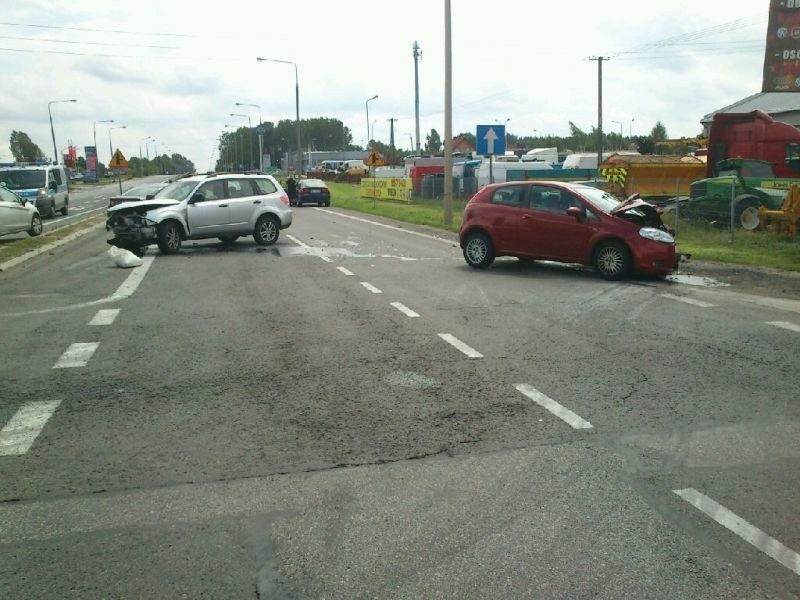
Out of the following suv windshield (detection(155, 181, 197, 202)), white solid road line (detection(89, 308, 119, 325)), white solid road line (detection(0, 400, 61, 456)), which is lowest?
white solid road line (detection(89, 308, 119, 325))

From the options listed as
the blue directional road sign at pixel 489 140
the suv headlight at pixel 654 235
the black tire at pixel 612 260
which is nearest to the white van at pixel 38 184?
the blue directional road sign at pixel 489 140

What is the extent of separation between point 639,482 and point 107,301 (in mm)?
9503

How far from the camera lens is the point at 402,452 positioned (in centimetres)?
557

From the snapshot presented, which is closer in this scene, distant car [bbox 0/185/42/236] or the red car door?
the red car door

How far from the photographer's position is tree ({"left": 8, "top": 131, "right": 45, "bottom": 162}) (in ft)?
429

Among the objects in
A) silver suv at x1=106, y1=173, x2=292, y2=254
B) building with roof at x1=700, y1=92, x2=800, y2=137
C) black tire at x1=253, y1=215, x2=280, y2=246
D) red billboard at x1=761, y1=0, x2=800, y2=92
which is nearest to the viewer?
silver suv at x1=106, y1=173, x2=292, y2=254

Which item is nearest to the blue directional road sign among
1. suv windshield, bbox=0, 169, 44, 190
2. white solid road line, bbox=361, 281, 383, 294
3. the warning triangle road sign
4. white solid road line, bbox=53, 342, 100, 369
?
white solid road line, bbox=361, 281, 383, 294

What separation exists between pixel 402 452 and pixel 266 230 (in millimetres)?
16408

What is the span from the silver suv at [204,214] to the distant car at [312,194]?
24.1 meters

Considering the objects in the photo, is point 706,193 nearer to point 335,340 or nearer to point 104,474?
point 335,340

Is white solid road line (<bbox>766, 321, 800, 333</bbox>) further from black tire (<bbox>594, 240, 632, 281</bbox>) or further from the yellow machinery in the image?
the yellow machinery

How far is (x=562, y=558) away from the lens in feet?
13.1

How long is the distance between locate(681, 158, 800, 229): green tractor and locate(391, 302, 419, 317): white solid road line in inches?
561

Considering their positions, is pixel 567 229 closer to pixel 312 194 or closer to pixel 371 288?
pixel 371 288
